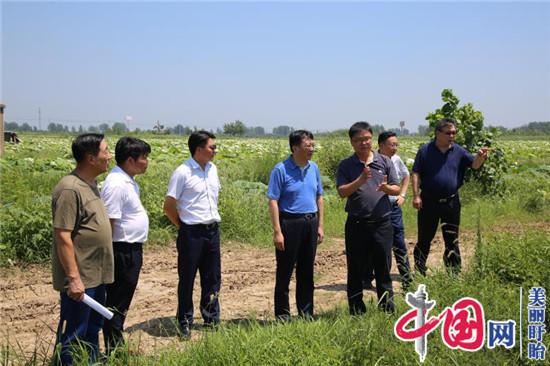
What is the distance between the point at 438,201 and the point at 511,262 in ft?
3.13

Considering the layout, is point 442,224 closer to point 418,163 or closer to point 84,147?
point 418,163

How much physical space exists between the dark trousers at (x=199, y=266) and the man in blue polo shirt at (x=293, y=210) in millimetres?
547

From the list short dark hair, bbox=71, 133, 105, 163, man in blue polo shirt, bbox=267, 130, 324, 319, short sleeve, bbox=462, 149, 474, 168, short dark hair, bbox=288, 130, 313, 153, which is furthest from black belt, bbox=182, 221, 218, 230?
short sleeve, bbox=462, 149, 474, 168

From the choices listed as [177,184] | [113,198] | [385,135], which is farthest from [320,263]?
→ [113,198]

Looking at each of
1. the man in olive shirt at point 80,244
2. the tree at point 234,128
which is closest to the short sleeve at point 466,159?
the man in olive shirt at point 80,244

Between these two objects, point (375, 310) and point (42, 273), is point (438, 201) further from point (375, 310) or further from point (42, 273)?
point (42, 273)

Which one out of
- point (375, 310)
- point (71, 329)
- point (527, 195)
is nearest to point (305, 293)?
point (375, 310)

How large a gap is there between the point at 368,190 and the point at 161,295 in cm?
274

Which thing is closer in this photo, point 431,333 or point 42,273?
point 431,333

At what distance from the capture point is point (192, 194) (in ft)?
13.4

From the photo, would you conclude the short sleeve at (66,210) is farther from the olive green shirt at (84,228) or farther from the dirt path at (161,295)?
the dirt path at (161,295)

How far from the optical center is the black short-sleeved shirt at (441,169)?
4996mm

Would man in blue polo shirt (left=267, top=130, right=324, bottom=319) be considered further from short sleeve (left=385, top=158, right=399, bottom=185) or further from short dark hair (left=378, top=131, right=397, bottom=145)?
short dark hair (left=378, top=131, right=397, bottom=145)

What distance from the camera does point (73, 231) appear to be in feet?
9.86
